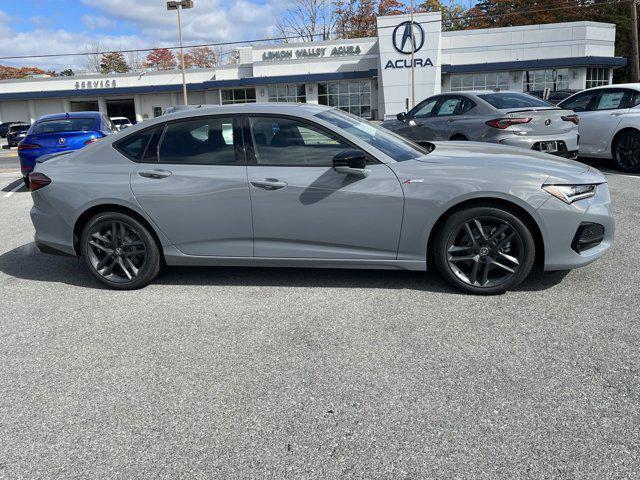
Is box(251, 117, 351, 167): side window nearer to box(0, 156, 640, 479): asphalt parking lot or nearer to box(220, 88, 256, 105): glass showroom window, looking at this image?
box(0, 156, 640, 479): asphalt parking lot

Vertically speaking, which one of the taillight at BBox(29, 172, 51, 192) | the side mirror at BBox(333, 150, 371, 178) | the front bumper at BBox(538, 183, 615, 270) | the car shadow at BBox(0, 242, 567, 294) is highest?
the side mirror at BBox(333, 150, 371, 178)

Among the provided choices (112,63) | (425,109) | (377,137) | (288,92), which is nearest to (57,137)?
(425,109)

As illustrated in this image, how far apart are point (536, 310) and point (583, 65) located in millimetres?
43707

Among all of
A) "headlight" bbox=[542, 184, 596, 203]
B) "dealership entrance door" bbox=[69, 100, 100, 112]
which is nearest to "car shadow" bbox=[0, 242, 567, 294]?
"headlight" bbox=[542, 184, 596, 203]

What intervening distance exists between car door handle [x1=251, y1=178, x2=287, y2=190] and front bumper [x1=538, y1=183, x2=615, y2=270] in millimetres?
2015

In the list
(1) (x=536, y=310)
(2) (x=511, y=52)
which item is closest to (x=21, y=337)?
(1) (x=536, y=310)

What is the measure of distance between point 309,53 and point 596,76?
22.6 m

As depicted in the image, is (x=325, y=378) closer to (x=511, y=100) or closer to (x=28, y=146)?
(x=511, y=100)

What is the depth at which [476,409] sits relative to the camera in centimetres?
293

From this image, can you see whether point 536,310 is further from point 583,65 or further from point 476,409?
point 583,65

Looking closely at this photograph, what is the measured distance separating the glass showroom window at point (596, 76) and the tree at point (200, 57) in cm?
5502

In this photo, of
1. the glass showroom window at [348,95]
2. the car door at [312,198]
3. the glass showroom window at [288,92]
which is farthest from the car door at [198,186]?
the glass showroom window at [288,92]

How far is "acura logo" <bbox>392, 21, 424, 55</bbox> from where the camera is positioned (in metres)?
41.1

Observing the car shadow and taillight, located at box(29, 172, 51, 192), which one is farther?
taillight, located at box(29, 172, 51, 192)
